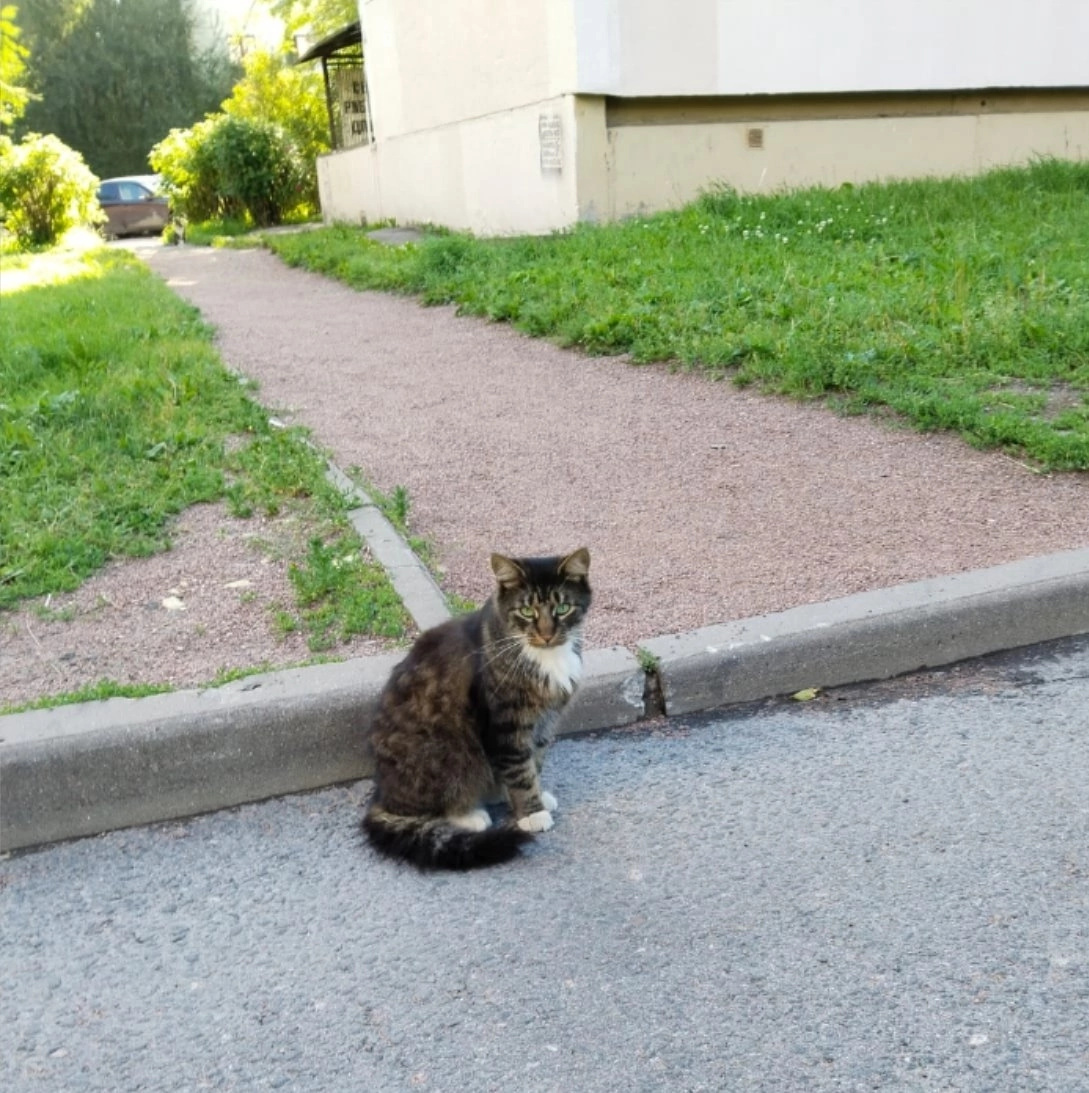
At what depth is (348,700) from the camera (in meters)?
3.46

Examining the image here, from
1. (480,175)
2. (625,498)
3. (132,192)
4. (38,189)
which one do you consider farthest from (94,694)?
(132,192)

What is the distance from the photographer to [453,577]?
14.9 feet

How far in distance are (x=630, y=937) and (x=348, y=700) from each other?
1.21m

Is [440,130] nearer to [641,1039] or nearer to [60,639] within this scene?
[60,639]

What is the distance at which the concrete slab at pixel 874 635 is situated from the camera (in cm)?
379

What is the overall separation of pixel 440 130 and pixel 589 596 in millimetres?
14517

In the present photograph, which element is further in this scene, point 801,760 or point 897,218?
point 897,218

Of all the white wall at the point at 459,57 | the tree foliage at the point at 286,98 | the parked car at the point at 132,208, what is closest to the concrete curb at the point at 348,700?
the white wall at the point at 459,57

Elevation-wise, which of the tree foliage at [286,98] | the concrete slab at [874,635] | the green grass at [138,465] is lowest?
the concrete slab at [874,635]

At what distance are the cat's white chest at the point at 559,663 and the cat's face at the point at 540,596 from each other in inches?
0.8

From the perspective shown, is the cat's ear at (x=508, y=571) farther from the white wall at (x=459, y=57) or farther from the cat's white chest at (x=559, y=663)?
the white wall at (x=459, y=57)

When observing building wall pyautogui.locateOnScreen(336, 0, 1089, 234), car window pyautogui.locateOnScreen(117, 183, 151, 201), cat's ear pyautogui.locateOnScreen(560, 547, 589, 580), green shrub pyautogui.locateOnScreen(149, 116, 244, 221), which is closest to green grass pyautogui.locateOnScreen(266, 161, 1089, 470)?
building wall pyautogui.locateOnScreen(336, 0, 1089, 234)

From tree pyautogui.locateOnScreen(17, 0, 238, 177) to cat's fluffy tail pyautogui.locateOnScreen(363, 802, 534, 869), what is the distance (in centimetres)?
4601

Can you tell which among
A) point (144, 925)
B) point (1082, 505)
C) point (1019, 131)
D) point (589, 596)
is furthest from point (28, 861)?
point (1019, 131)
